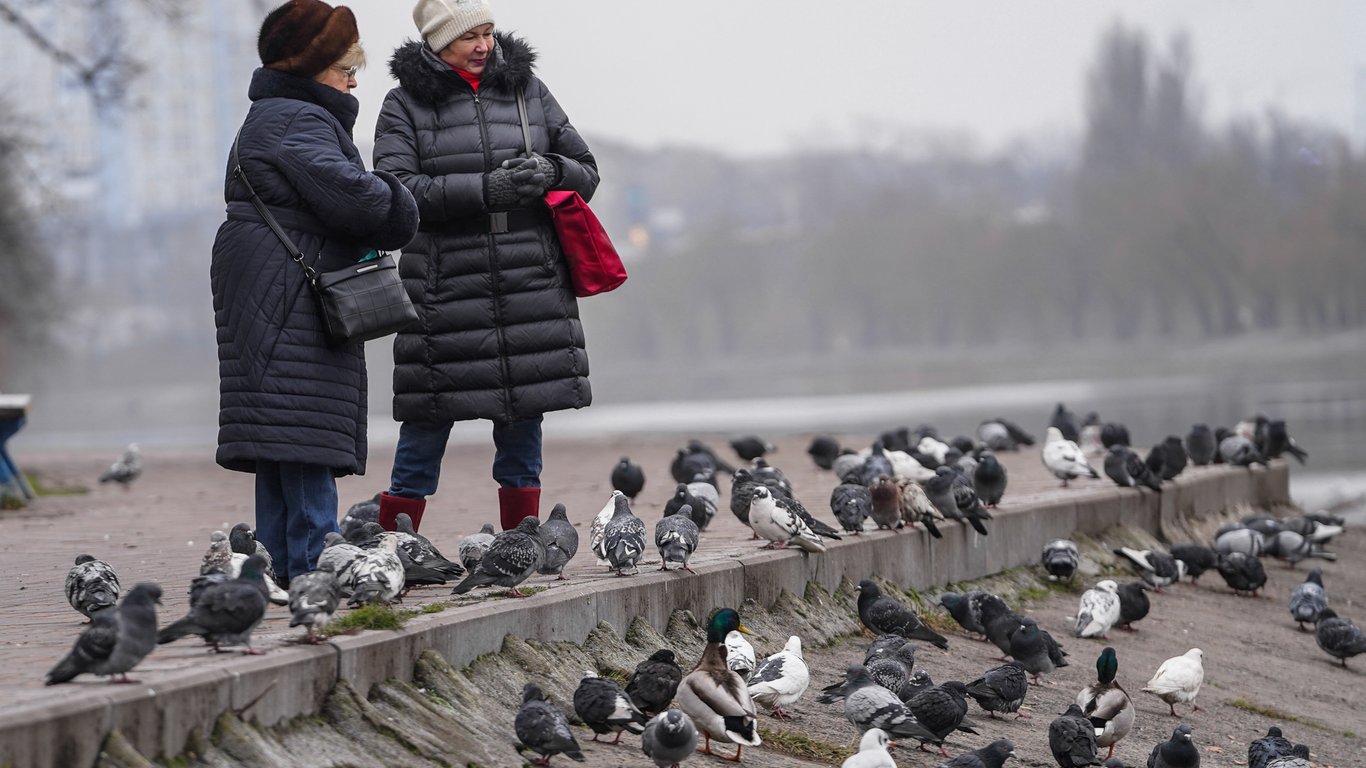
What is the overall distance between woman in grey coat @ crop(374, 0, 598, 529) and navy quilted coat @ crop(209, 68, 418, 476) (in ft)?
2.43

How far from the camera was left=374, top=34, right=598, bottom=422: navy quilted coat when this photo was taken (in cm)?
649

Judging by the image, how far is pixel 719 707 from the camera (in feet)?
17.1

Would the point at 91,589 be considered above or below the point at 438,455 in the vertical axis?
below

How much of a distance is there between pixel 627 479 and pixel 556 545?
14.3 ft

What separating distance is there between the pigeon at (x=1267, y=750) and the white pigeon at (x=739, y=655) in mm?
1995

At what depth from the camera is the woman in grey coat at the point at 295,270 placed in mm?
5496

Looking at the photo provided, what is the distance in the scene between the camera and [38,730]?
3654mm

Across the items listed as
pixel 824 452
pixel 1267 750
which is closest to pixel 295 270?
pixel 1267 750

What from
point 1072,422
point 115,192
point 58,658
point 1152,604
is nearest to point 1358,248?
point 1072,422

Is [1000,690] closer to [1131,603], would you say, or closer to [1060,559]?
[1131,603]

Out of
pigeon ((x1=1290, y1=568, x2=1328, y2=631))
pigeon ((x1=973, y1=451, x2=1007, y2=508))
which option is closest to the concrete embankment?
pigeon ((x1=973, y1=451, x2=1007, y2=508))

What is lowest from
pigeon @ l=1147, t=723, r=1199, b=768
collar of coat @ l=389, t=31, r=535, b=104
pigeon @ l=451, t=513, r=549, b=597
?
pigeon @ l=1147, t=723, r=1199, b=768

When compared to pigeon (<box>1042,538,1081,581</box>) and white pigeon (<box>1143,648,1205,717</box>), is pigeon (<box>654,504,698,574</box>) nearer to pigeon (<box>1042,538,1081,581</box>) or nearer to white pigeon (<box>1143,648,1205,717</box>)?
white pigeon (<box>1143,648,1205,717</box>)

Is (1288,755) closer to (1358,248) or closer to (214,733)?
(214,733)
